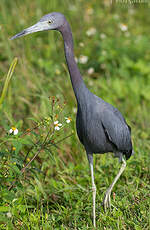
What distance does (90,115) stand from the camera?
2609 mm

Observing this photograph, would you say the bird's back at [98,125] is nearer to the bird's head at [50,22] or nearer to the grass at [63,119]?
the grass at [63,119]

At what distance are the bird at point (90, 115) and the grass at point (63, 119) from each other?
0.50 ft

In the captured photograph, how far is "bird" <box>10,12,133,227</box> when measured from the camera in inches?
98.1

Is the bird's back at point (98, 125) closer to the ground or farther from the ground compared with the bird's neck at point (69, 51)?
closer to the ground

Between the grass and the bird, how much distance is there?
0.15 m

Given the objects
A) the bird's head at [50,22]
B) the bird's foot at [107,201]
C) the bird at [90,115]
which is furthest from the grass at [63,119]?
the bird's head at [50,22]

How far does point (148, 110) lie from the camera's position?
447cm

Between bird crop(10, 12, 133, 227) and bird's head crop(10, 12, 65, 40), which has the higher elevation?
bird's head crop(10, 12, 65, 40)

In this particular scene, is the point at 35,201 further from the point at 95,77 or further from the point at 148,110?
the point at 95,77

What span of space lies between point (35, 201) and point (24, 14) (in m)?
2.55

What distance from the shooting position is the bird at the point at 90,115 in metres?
2.49

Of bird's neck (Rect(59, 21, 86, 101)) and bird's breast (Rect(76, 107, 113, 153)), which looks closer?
bird's neck (Rect(59, 21, 86, 101))

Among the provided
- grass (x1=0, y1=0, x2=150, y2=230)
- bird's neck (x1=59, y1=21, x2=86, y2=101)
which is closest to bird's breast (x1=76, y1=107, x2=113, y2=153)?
grass (x1=0, y1=0, x2=150, y2=230)

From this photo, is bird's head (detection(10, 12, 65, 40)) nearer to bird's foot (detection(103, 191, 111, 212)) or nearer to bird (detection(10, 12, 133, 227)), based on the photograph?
bird (detection(10, 12, 133, 227))
